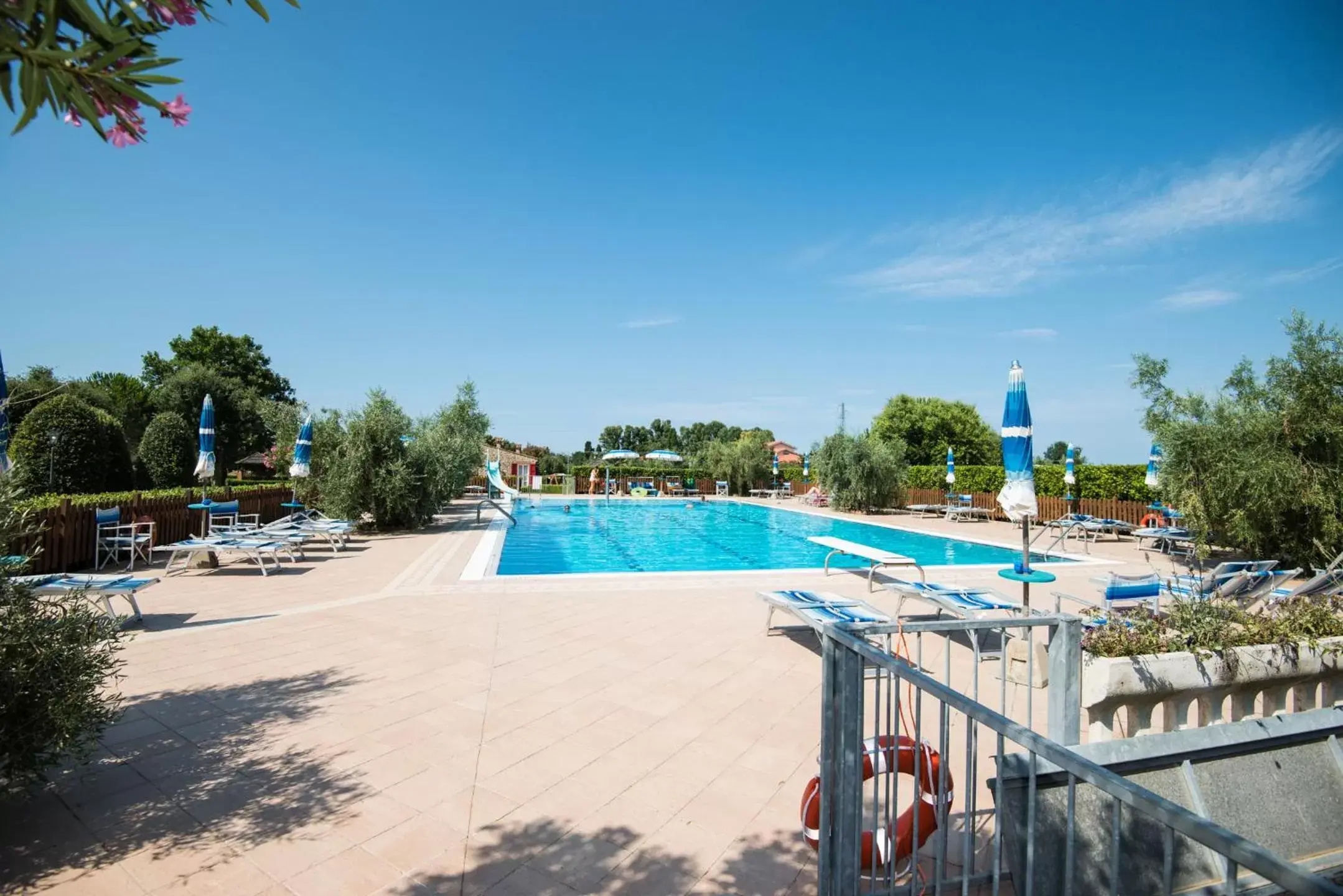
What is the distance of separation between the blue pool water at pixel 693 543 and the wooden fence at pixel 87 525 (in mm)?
6544

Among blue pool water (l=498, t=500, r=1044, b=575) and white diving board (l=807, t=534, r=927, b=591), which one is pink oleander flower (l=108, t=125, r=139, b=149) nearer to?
white diving board (l=807, t=534, r=927, b=591)

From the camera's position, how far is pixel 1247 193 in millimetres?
12523

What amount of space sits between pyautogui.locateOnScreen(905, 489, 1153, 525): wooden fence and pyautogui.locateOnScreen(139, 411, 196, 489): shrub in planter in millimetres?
25815

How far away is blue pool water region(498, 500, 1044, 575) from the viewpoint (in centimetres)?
1362

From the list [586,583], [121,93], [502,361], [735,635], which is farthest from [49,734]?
[502,361]

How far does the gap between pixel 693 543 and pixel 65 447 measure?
15107 millimetres

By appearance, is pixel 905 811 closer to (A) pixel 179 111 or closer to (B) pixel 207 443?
(A) pixel 179 111

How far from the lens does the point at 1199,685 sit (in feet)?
10.2

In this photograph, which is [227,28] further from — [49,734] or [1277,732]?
[1277,732]

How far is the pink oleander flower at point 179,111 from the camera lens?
1.42m

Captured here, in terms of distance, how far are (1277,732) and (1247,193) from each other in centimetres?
1521

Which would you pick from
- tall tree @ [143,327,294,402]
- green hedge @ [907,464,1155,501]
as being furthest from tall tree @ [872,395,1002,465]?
tall tree @ [143,327,294,402]

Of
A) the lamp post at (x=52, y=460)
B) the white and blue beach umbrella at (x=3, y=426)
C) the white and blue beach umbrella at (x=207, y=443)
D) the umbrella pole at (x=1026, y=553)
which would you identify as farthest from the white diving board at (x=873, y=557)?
the lamp post at (x=52, y=460)

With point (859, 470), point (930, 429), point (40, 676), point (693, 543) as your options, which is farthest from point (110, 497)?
point (930, 429)
